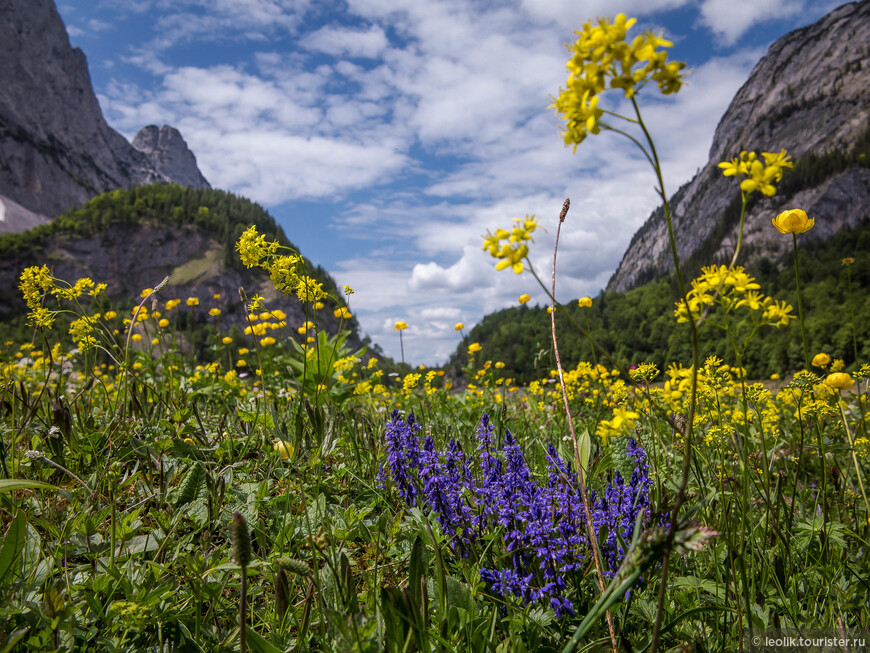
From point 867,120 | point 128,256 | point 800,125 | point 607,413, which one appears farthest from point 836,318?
point 128,256

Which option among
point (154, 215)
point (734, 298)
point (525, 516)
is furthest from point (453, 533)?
point (154, 215)

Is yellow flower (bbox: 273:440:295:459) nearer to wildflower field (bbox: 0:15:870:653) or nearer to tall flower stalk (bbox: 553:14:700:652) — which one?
wildflower field (bbox: 0:15:870:653)

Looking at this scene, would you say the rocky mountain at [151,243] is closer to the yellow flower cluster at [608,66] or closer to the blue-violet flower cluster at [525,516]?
the blue-violet flower cluster at [525,516]

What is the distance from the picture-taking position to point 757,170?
44.8 inches

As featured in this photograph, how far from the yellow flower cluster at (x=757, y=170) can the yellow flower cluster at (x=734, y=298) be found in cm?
23

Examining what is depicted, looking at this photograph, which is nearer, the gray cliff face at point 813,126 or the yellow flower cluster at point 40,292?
the yellow flower cluster at point 40,292

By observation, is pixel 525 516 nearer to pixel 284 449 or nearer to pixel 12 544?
pixel 284 449

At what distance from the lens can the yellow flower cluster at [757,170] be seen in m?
1.09

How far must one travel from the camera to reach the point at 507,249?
47.1 inches

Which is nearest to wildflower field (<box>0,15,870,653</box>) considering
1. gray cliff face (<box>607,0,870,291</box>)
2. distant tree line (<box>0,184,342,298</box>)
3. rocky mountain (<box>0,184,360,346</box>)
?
rocky mountain (<box>0,184,360,346</box>)

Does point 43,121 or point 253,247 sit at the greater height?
point 43,121

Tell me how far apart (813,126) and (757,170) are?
227216mm

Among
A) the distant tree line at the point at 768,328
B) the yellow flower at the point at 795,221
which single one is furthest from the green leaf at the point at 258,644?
the distant tree line at the point at 768,328

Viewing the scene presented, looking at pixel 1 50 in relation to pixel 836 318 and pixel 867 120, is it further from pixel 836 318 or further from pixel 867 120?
pixel 867 120
